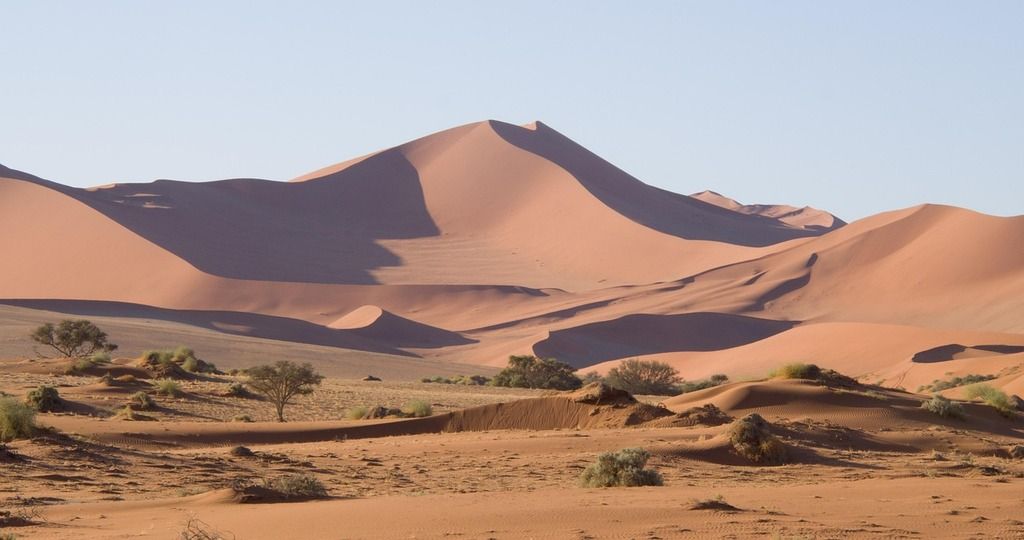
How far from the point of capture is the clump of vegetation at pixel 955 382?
A: 40188 mm

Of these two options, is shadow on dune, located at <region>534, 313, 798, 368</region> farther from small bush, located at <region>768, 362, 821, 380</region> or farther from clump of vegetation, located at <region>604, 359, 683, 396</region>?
small bush, located at <region>768, 362, 821, 380</region>

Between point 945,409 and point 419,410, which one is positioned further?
point 419,410

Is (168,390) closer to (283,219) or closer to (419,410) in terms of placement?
(419,410)

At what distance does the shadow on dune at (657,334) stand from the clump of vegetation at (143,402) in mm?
45378

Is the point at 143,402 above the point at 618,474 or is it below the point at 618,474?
above

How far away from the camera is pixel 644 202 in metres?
125

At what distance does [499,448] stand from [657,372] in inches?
1079

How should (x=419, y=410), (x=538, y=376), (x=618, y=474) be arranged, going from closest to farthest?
(x=618, y=474) < (x=419, y=410) < (x=538, y=376)

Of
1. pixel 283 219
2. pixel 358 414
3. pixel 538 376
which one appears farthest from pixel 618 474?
pixel 283 219

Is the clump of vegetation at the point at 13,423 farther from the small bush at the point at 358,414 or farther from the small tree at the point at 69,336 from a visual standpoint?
the small tree at the point at 69,336

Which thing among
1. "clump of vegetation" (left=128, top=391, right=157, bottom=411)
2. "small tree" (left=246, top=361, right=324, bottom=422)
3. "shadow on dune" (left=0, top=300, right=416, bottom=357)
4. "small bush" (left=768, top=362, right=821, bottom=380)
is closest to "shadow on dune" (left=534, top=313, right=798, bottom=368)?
"shadow on dune" (left=0, top=300, right=416, bottom=357)

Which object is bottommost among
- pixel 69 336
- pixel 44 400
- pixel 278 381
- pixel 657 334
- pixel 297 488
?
pixel 297 488

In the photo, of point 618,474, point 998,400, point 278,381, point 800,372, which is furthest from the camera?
point 800,372

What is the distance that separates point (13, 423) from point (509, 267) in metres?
88.3
